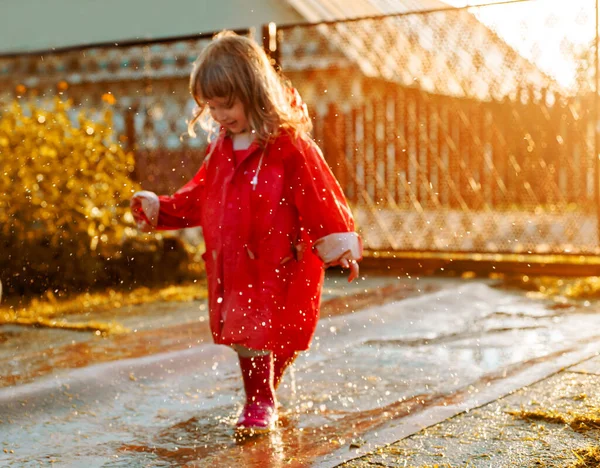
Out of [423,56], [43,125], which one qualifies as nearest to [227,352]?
[43,125]

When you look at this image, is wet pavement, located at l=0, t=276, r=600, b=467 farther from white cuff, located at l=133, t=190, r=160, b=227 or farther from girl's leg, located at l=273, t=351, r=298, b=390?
white cuff, located at l=133, t=190, r=160, b=227

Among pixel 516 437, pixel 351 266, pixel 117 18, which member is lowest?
pixel 516 437

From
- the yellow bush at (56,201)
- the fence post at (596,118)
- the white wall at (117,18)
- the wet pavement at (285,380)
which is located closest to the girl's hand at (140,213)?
the wet pavement at (285,380)

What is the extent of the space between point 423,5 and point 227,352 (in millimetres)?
3640

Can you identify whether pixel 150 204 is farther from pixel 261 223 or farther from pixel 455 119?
pixel 455 119

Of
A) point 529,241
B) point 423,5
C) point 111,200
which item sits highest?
point 423,5

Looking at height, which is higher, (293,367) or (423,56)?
(423,56)

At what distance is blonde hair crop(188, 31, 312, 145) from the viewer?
11.5 ft

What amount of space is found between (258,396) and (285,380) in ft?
2.47

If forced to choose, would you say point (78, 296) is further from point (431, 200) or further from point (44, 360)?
point (431, 200)

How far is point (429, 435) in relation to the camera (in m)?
3.20

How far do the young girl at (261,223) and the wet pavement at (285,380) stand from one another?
31 centimetres

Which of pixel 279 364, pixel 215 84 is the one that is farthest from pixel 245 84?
pixel 279 364

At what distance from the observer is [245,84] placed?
11.5ft
